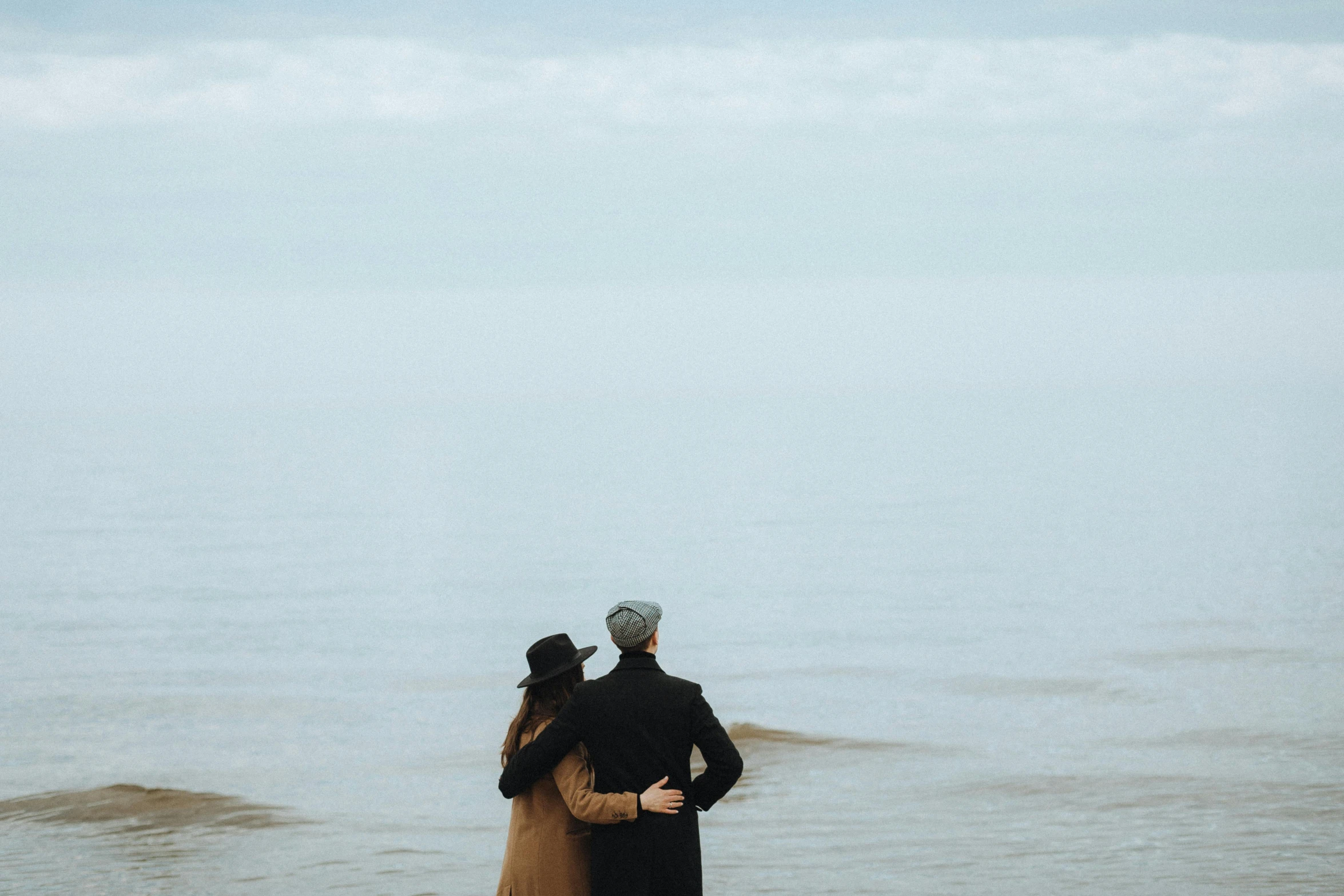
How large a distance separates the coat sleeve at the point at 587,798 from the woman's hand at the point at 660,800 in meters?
0.03

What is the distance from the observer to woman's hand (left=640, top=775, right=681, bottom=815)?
15.7 ft

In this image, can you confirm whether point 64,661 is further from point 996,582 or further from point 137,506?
point 137,506

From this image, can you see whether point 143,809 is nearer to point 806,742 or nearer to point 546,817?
point 806,742

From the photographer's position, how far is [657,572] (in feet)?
126

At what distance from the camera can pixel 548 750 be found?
4.82 metres

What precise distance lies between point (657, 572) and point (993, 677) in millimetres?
17509

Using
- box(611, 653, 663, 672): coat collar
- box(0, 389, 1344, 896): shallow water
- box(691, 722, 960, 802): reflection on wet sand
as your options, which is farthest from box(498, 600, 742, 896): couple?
box(691, 722, 960, 802): reflection on wet sand

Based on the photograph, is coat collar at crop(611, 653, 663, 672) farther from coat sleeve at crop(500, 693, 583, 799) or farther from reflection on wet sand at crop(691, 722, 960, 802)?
reflection on wet sand at crop(691, 722, 960, 802)

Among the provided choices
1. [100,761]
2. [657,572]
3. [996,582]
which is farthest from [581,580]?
[100,761]

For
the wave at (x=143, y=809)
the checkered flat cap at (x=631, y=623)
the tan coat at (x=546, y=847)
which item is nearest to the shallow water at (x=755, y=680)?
the wave at (x=143, y=809)

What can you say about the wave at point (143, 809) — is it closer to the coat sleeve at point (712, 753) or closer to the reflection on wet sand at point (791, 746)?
the reflection on wet sand at point (791, 746)

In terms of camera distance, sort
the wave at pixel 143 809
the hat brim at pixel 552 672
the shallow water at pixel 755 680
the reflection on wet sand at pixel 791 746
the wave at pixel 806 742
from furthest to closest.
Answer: the wave at pixel 806 742
the reflection on wet sand at pixel 791 746
the wave at pixel 143 809
the shallow water at pixel 755 680
the hat brim at pixel 552 672

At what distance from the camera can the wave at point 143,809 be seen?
493 inches

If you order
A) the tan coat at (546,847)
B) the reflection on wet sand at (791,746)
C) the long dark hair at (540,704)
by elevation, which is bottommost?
the tan coat at (546,847)
